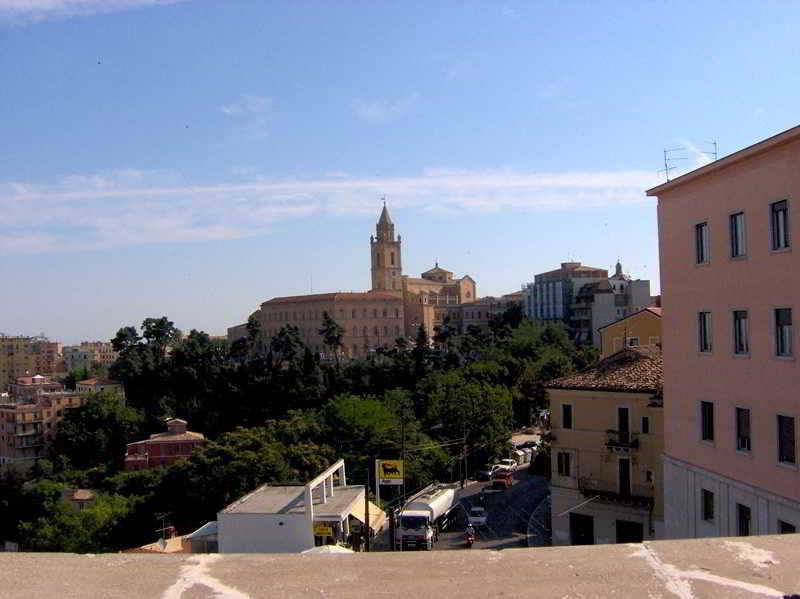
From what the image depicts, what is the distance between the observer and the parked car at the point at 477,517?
2789 cm

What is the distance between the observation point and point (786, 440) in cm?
1244

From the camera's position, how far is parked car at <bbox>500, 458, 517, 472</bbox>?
1598 inches

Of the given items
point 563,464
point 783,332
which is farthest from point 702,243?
point 563,464

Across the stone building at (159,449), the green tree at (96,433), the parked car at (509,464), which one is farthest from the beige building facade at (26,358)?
the parked car at (509,464)

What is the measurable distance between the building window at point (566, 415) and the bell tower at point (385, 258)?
11108cm

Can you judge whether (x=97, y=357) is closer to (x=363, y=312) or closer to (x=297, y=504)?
(x=363, y=312)

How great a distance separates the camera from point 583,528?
23.3 m

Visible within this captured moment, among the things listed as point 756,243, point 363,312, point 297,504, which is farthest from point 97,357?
point 756,243

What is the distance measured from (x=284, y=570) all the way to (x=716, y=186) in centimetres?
1278

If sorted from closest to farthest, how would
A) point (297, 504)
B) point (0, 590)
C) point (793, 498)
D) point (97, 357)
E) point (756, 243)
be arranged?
point (0, 590), point (793, 498), point (756, 243), point (297, 504), point (97, 357)

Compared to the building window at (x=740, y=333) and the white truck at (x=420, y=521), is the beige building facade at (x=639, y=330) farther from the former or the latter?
the building window at (x=740, y=333)

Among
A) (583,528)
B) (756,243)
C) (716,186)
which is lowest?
(583,528)

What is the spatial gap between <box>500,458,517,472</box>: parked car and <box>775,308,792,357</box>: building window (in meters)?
28.2

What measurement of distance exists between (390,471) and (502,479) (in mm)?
10539
